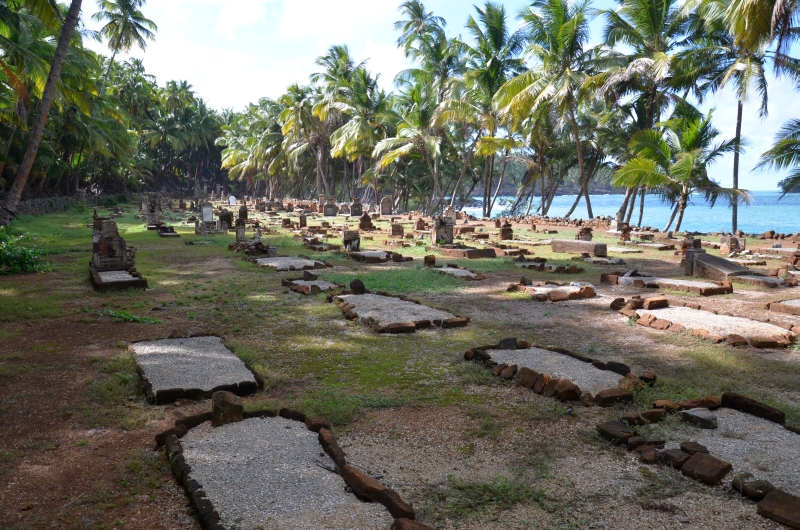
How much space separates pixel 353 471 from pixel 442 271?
9290 millimetres

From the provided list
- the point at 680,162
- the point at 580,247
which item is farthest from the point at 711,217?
the point at 580,247

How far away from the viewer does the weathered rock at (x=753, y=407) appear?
14.6 ft

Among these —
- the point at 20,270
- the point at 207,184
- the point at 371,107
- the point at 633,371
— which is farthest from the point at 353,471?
the point at 207,184

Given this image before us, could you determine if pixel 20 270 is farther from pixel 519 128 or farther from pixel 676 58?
pixel 519 128

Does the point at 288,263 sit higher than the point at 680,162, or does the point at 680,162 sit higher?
the point at 680,162

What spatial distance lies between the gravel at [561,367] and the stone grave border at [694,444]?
2.19 feet

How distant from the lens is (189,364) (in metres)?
5.85

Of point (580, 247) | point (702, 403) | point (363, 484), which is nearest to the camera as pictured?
point (363, 484)

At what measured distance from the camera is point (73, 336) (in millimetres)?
7152

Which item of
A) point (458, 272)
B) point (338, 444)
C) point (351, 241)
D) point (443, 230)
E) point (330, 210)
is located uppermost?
point (330, 210)

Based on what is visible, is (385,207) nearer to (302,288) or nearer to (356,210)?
(356,210)

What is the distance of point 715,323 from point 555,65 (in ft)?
65.6

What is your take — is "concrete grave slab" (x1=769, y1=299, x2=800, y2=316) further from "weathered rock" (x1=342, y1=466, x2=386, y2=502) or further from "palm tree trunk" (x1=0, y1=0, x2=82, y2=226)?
"palm tree trunk" (x1=0, y1=0, x2=82, y2=226)

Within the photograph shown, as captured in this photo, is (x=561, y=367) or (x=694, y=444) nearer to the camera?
(x=694, y=444)
